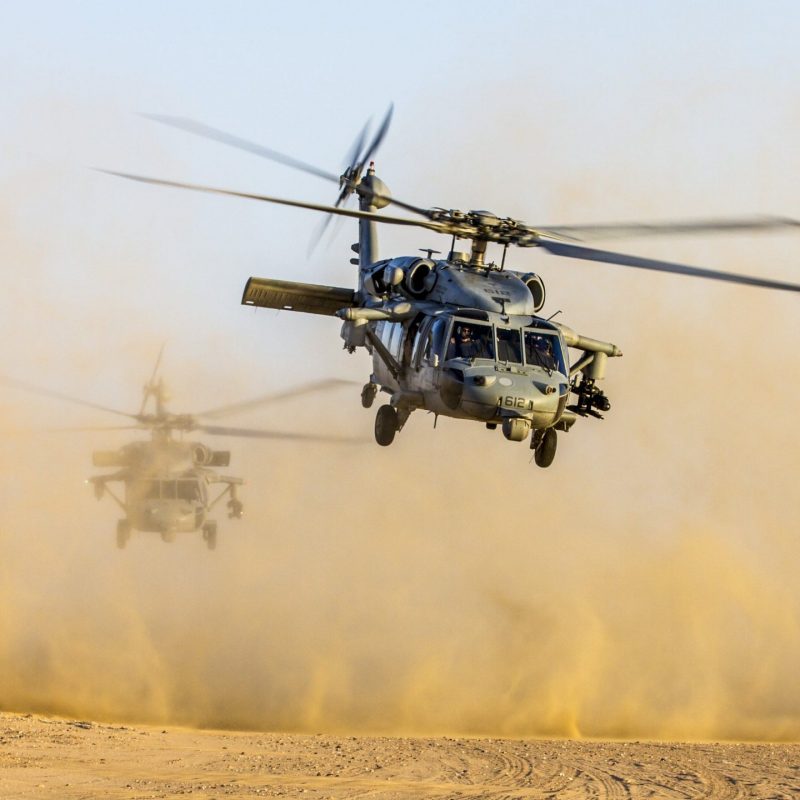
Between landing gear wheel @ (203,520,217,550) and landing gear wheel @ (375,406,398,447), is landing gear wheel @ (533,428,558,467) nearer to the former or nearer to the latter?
landing gear wheel @ (375,406,398,447)

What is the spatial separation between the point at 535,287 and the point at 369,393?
9.96 ft

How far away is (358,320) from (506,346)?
2180 millimetres

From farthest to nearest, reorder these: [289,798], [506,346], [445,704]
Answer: [445,704] → [506,346] → [289,798]

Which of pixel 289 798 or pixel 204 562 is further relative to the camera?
pixel 204 562

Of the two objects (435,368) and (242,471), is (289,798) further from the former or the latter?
(242,471)

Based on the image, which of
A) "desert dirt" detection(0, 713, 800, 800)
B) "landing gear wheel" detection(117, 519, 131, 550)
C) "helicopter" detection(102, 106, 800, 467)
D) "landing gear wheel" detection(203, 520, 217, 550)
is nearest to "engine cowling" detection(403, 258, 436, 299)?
"helicopter" detection(102, 106, 800, 467)

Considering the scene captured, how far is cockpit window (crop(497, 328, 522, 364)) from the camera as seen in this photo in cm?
2223

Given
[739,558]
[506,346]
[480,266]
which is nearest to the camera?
[506,346]

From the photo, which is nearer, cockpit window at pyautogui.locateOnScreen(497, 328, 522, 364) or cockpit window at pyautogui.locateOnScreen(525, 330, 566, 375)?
cockpit window at pyautogui.locateOnScreen(497, 328, 522, 364)

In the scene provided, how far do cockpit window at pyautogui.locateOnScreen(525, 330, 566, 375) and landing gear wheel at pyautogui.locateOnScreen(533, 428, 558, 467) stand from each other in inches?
37.5

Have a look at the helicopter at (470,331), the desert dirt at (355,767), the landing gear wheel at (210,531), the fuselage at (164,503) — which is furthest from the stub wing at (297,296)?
the landing gear wheel at (210,531)

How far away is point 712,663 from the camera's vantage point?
34312 mm

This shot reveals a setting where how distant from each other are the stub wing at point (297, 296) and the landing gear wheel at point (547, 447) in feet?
13.5

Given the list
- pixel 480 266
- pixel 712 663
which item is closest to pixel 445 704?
pixel 712 663
